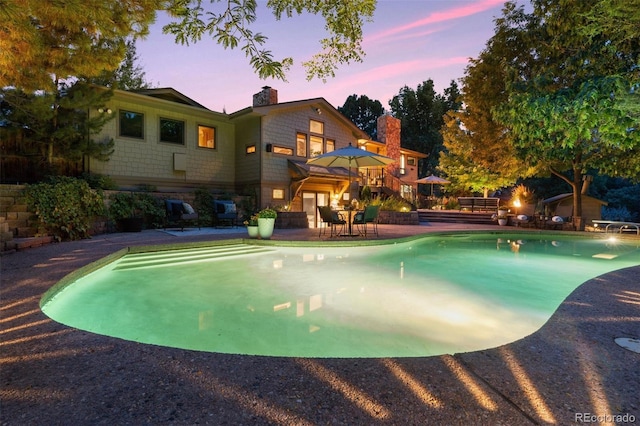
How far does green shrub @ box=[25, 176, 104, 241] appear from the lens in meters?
7.50

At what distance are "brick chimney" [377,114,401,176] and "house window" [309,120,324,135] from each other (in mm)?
5665

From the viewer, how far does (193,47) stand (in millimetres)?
3861

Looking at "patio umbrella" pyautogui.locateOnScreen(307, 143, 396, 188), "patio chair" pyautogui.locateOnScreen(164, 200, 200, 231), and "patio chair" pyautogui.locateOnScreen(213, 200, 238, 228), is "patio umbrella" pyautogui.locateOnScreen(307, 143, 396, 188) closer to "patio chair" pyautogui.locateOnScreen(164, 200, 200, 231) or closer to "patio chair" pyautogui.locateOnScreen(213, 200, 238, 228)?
"patio chair" pyautogui.locateOnScreen(213, 200, 238, 228)

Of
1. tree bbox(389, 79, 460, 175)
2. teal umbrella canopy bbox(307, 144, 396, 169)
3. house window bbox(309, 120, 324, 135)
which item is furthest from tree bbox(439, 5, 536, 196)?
tree bbox(389, 79, 460, 175)

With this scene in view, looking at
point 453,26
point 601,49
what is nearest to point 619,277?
point 601,49

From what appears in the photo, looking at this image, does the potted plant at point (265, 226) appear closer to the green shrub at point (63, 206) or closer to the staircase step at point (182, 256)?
the staircase step at point (182, 256)

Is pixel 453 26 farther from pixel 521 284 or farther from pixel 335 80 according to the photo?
pixel 521 284

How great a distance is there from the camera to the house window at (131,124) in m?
11.5

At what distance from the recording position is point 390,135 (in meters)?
20.5

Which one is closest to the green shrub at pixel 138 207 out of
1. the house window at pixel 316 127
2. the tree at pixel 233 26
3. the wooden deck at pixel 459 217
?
the tree at pixel 233 26

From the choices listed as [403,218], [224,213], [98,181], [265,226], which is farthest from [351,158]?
[98,181]

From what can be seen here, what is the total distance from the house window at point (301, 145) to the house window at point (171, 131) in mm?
5007

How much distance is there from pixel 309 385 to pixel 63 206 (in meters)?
8.65

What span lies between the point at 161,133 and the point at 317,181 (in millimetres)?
7040
